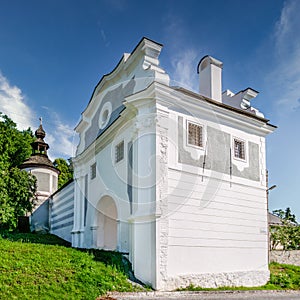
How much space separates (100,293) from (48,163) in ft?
65.0

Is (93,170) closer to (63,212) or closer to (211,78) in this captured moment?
(211,78)

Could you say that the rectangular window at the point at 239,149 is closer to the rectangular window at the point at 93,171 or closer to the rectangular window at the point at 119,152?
the rectangular window at the point at 119,152

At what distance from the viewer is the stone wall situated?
53.6 feet

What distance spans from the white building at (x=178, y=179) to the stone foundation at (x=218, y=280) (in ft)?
0.11

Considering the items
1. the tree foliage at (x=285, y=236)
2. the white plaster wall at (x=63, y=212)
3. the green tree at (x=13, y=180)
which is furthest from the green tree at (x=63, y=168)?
the tree foliage at (x=285, y=236)

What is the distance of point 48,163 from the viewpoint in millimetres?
27906

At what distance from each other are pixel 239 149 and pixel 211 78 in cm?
362

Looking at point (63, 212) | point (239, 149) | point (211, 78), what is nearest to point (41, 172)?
point (63, 212)

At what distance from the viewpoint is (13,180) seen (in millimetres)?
20922

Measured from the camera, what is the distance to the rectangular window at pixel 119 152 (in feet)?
45.3

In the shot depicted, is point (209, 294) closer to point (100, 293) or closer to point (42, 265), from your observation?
point (100, 293)

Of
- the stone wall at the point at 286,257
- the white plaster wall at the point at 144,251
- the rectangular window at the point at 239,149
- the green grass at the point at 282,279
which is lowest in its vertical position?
the green grass at the point at 282,279

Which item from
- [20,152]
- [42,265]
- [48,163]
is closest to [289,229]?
[42,265]

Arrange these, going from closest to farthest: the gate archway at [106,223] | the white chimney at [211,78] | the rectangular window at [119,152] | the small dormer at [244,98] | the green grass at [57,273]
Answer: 1. the green grass at [57,273]
2. the rectangular window at [119,152]
3. the gate archway at [106,223]
4. the white chimney at [211,78]
5. the small dormer at [244,98]
